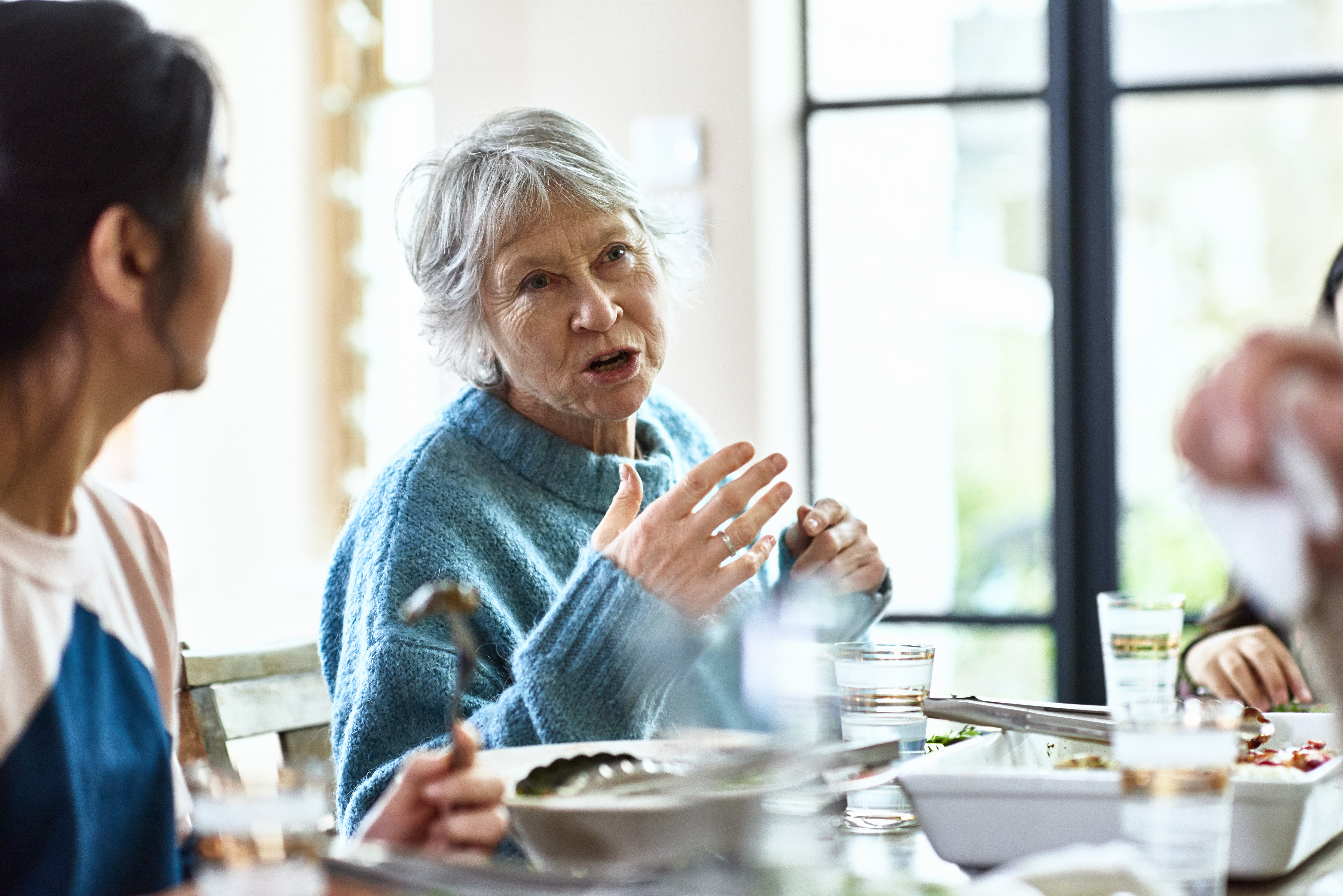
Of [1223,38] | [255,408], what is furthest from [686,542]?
[255,408]

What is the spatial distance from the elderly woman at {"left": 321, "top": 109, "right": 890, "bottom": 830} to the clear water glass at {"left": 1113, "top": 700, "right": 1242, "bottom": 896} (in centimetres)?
47

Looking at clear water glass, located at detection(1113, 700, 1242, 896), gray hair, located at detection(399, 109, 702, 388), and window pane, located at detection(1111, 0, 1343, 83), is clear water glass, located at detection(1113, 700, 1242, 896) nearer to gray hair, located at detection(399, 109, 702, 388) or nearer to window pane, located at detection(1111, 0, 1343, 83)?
gray hair, located at detection(399, 109, 702, 388)

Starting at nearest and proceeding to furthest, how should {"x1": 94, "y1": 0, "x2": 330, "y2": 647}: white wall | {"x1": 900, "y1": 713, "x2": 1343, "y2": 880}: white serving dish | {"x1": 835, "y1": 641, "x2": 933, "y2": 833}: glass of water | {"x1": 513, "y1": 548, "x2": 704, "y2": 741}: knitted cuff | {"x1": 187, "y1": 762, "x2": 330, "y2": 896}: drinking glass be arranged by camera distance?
{"x1": 187, "y1": 762, "x2": 330, "y2": 896}: drinking glass → {"x1": 900, "y1": 713, "x2": 1343, "y2": 880}: white serving dish → {"x1": 835, "y1": 641, "x2": 933, "y2": 833}: glass of water → {"x1": 513, "y1": 548, "x2": 704, "y2": 741}: knitted cuff → {"x1": 94, "y1": 0, "x2": 330, "y2": 647}: white wall

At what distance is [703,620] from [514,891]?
56 centimetres

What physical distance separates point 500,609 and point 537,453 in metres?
0.24

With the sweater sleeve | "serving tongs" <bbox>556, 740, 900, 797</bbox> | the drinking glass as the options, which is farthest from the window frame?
the drinking glass

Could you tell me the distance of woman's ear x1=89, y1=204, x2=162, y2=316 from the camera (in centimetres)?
100

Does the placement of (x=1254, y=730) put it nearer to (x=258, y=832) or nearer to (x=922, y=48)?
(x=258, y=832)

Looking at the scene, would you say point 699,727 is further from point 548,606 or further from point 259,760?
point 259,760

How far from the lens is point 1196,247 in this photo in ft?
10.6

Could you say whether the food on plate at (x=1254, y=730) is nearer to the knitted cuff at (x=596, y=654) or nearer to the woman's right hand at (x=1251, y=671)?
the woman's right hand at (x=1251, y=671)

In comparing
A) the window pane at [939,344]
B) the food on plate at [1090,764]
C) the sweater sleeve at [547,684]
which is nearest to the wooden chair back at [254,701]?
the sweater sleeve at [547,684]

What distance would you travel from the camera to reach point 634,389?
165 cm

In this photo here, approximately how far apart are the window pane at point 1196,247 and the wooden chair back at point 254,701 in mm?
2083
